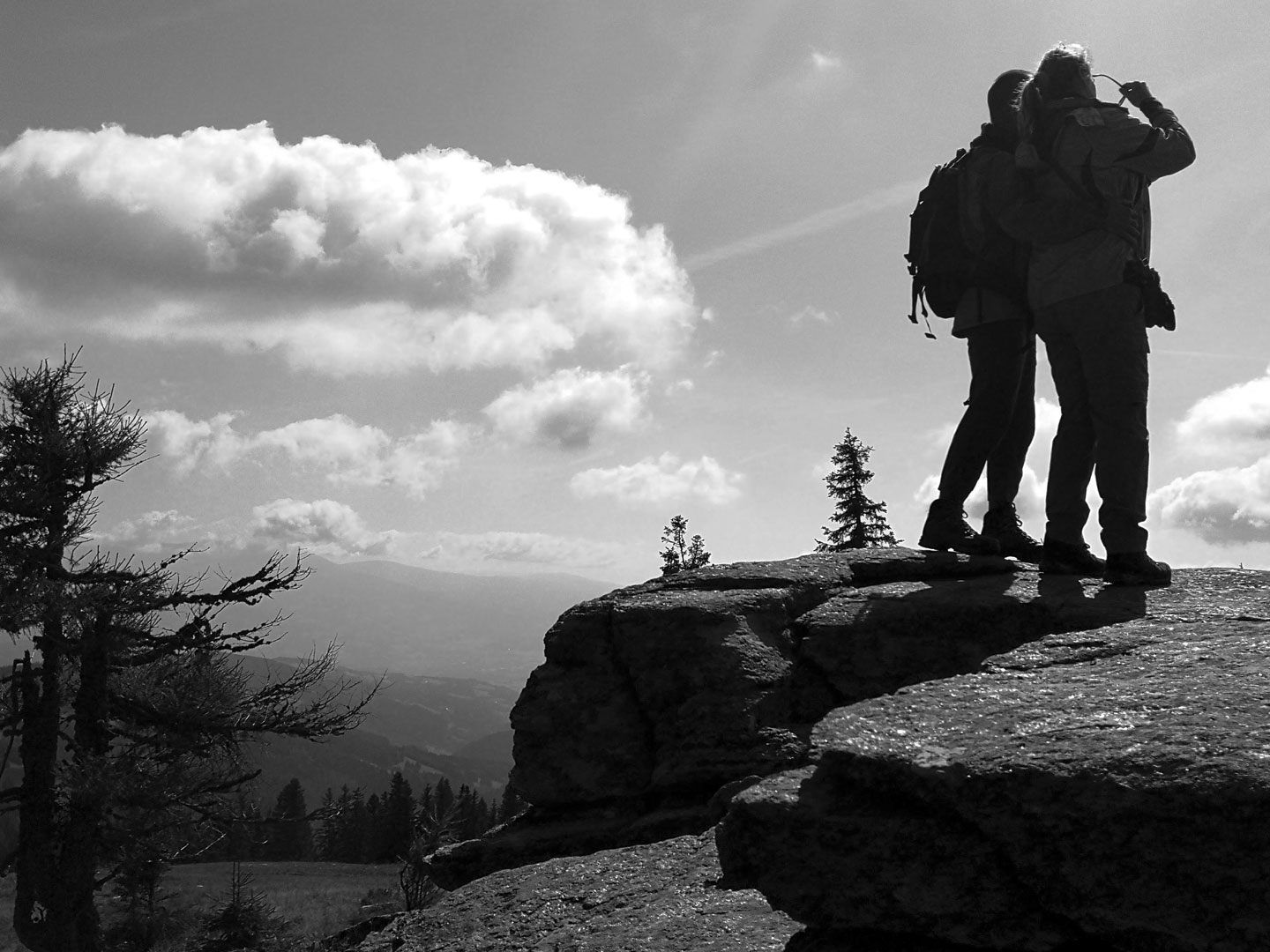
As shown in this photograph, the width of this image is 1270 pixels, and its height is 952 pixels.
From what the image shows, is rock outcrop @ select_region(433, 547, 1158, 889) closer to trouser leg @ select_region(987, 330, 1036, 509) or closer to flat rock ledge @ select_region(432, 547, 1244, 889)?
flat rock ledge @ select_region(432, 547, 1244, 889)

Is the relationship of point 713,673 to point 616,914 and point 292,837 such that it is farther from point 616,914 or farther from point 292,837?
point 292,837

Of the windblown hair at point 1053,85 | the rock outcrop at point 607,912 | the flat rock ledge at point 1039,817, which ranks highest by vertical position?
the windblown hair at point 1053,85

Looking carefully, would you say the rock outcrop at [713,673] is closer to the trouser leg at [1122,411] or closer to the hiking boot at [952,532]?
the hiking boot at [952,532]

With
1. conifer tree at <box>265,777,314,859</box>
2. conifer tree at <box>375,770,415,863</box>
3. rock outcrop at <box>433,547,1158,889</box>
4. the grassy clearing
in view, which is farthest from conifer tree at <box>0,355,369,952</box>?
conifer tree at <box>265,777,314,859</box>

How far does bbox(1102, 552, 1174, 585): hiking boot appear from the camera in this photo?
5.93 meters

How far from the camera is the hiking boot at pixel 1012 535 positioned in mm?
7719

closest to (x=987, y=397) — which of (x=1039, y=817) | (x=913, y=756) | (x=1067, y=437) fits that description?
(x=1067, y=437)

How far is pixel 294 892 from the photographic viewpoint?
47.3 meters

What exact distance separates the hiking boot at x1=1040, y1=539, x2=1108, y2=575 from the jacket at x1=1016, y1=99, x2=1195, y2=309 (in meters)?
1.85

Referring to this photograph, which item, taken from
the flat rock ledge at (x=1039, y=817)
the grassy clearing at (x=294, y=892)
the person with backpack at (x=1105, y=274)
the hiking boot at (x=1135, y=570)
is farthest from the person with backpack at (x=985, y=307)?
the grassy clearing at (x=294, y=892)

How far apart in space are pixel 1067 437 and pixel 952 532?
1504 mm

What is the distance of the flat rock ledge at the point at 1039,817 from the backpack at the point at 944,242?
408 centimetres

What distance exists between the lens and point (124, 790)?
52.7 feet

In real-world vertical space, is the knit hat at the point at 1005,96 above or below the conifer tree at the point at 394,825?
above
